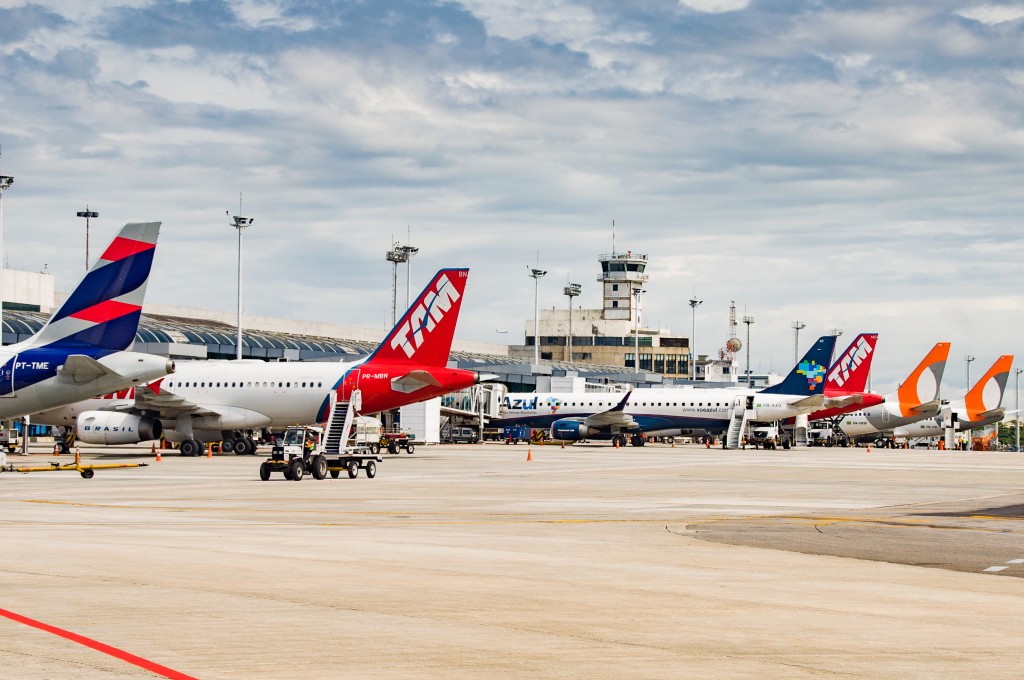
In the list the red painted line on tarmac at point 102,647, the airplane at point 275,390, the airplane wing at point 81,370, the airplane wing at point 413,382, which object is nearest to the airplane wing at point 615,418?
the airplane at point 275,390

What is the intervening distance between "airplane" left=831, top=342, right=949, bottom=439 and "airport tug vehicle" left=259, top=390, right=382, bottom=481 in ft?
227

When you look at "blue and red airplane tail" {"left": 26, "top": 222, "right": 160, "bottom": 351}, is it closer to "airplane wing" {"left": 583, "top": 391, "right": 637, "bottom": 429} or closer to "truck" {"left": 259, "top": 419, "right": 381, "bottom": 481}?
"truck" {"left": 259, "top": 419, "right": 381, "bottom": 481}

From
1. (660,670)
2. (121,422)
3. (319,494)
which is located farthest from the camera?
(121,422)

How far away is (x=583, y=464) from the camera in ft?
180

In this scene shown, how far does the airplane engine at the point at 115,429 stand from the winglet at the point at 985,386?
78.1 meters

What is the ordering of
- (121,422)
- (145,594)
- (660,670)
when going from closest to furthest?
(660,670)
(145,594)
(121,422)

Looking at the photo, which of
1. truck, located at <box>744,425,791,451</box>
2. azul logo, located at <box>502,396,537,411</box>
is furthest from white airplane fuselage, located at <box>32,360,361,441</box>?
truck, located at <box>744,425,791,451</box>

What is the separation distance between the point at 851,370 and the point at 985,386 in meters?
23.2

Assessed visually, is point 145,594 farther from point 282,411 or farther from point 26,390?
point 282,411

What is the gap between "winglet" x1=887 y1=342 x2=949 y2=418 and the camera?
103312 mm

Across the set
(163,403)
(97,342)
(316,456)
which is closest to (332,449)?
(316,456)

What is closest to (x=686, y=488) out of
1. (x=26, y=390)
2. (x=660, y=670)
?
(x=26, y=390)

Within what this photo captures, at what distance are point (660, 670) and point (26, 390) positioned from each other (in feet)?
116

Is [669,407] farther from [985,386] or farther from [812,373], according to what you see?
[985,386]
